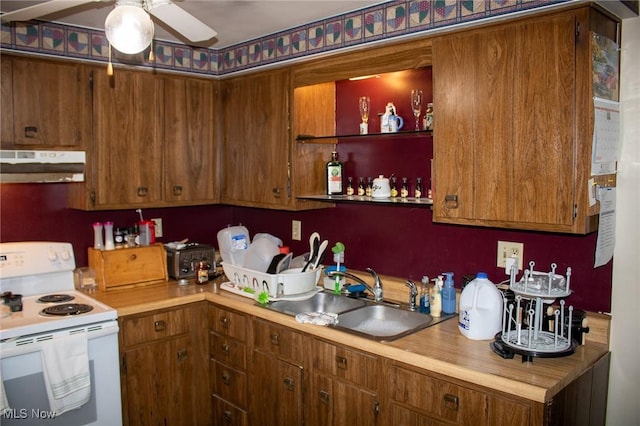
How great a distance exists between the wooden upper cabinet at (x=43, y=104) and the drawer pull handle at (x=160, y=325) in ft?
3.47

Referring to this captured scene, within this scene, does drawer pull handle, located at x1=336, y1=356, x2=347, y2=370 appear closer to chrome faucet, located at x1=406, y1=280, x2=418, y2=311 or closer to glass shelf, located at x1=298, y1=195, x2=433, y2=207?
chrome faucet, located at x1=406, y1=280, x2=418, y2=311

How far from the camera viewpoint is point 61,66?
9.47 feet

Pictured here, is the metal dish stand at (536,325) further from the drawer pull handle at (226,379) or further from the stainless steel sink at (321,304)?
the drawer pull handle at (226,379)

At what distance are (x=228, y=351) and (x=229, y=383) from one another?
177 millimetres

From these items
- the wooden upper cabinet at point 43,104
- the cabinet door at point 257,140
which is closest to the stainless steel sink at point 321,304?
the cabinet door at point 257,140

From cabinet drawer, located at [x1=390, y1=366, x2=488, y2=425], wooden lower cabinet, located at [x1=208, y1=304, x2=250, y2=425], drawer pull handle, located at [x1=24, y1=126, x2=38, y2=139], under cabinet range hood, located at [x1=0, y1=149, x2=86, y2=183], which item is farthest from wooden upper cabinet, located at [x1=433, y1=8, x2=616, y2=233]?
drawer pull handle, located at [x1=24, y1=126, x2=38, y2=139]

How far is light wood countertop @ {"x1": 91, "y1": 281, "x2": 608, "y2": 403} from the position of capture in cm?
178

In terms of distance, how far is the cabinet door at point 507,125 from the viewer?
1955 millimetres

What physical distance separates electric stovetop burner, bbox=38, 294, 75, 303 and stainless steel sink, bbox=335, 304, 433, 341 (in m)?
1.46

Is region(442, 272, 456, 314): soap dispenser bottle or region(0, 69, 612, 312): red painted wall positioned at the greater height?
region(0, 69, 612, 312): red painted wall

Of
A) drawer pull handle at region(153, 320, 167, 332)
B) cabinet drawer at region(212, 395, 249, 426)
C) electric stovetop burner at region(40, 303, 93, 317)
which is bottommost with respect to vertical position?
cabinet drawer at region(212, 395, 249, 426)

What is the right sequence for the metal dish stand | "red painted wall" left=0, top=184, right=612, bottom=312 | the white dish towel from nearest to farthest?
the metal dish stand → "red painted wall" left=0, top=184, right=612, bottom=312 → the white dish towel

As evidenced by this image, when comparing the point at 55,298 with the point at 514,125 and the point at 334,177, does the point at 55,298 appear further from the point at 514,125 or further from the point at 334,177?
the point at 514,125

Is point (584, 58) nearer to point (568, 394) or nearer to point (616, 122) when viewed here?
point (616, 122)
